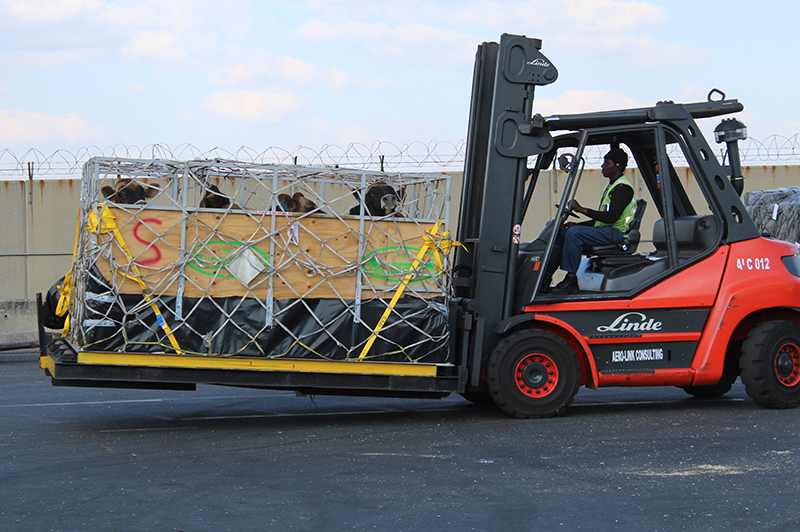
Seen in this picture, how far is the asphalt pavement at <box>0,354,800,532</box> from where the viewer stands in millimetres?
Result: 4363

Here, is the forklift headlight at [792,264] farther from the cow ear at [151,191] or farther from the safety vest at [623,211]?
the cow ear at [151,191]

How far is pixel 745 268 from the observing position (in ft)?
24.4

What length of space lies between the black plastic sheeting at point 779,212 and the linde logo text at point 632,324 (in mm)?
4165

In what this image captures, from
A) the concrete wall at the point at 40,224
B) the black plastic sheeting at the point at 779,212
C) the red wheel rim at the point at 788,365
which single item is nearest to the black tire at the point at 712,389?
the red wheel rim at the point at 788,365

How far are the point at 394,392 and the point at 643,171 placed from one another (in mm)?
3293

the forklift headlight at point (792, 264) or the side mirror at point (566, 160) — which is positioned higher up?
the side mirror at point (566, 160)

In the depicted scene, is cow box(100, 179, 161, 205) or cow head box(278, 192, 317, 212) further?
cow head box(278, 192, 317, 212)

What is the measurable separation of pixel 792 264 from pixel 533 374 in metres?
2.82

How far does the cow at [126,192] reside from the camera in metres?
6.33

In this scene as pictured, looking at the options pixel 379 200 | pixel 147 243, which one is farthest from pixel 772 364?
pixel 147 243

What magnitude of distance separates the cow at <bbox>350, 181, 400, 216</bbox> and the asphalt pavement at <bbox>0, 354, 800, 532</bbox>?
1.83 m

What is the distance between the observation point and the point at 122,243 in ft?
20.5

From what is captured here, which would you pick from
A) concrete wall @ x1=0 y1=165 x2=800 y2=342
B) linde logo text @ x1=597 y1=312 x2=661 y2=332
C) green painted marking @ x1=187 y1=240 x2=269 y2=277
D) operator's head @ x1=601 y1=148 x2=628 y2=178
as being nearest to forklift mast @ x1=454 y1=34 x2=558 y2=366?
operator's head @ x1=601 y1=148 x2=628 y2=178

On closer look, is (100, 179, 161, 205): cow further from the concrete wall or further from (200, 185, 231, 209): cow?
the concrete wall
